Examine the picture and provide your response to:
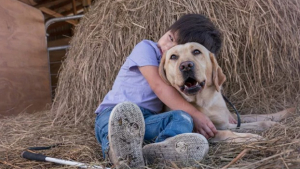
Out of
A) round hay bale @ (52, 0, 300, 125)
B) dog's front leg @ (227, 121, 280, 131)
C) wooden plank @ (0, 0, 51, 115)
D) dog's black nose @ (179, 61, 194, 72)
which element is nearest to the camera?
dog's black nose @ (179, 61, 194, 72)

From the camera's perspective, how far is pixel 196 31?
7.88ft

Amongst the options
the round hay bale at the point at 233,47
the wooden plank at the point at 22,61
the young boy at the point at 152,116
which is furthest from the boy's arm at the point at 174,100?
the wooden plank at the point at 22,61

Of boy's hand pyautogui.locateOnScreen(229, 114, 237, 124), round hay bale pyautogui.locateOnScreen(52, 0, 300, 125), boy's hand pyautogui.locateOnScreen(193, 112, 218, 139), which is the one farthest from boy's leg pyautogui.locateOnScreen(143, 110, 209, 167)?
round hay bale pyautogui.locateOnScreen(52, 0, 300, 125)

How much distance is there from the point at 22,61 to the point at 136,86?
96.9 inches

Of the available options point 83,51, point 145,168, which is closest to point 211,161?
point 145,168

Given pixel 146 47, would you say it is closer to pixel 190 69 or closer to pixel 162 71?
pixel 162 71

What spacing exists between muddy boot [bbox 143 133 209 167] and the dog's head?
61 centimetres

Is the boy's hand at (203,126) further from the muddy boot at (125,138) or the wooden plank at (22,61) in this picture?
the wooden plank at (22,61)

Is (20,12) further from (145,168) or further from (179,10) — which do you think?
(145,168)

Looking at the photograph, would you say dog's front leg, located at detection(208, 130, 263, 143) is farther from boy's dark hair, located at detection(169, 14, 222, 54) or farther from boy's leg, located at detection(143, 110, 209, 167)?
boy's dark hair, located at detection(169, 14, 222, 54)

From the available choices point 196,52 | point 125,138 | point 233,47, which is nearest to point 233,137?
point 196,52

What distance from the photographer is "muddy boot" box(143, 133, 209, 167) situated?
1.52 meters

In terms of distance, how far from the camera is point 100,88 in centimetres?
327

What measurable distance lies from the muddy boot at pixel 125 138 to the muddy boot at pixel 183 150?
0.44 feet
